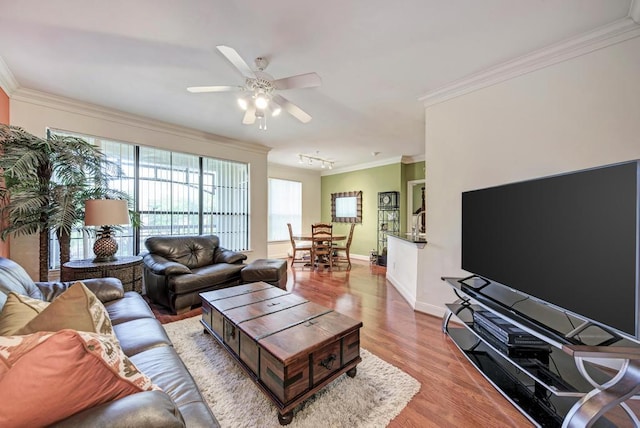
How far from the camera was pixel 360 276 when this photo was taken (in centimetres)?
472

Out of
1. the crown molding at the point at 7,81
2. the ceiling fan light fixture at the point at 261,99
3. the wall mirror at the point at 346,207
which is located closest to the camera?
the ceiling fan light fixture at the point at 261,99

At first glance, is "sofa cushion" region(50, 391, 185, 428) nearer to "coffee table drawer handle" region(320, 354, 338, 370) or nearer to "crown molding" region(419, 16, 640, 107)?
"coffee table drawer handle" region(320, 354, 338, 370)

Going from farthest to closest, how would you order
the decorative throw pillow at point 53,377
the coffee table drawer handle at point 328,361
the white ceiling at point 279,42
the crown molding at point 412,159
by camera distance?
the crown molding at point 412,159 → the white ceiling at point 279,42 → the coffee table drawer handle at point 328,361 → the decorative throw pillow at point 53,377

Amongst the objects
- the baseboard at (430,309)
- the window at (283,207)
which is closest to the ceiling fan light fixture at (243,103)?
the baseboard at (430,309)

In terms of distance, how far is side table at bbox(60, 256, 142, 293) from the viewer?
246cm

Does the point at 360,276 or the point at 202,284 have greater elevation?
the point at 202,284

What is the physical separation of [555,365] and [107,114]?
504 centimetres

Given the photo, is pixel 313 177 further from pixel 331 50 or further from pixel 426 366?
pixel 426 366

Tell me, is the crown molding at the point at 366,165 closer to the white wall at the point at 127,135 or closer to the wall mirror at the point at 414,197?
the wall mirror at the point at 414,197

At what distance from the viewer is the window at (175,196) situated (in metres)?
3.43

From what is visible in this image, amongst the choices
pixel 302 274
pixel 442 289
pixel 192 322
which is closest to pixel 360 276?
pixel 302 274

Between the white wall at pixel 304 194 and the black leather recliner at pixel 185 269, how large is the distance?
296cm

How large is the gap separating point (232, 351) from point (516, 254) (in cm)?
210

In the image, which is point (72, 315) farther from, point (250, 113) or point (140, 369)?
point (250, 113)
